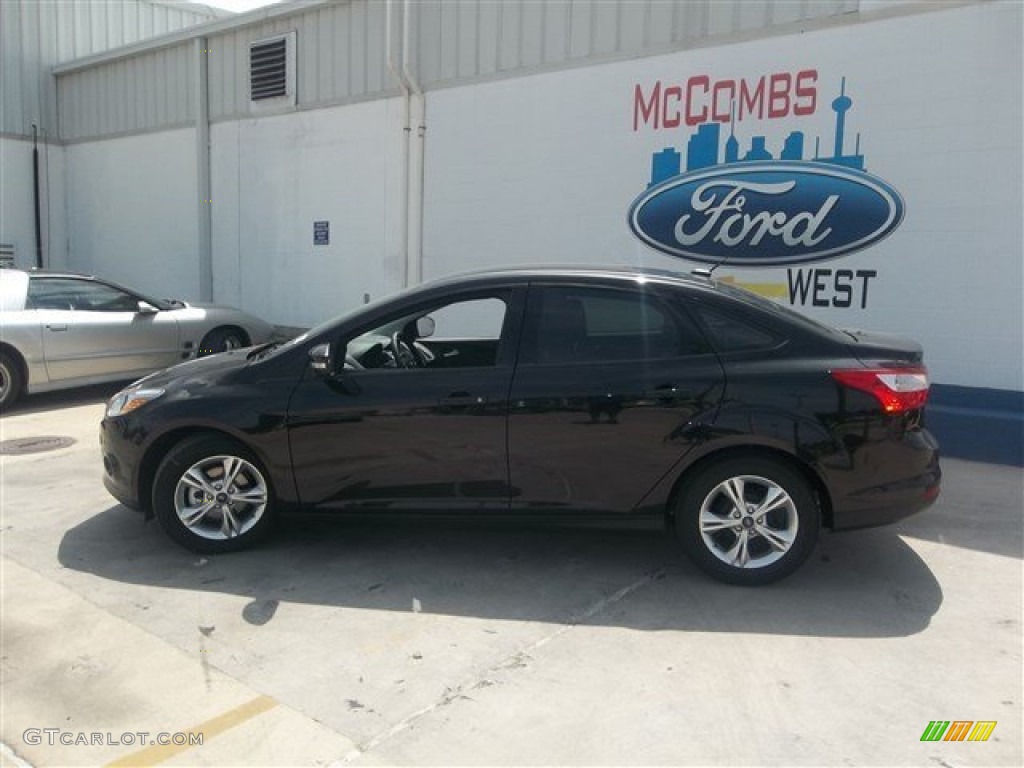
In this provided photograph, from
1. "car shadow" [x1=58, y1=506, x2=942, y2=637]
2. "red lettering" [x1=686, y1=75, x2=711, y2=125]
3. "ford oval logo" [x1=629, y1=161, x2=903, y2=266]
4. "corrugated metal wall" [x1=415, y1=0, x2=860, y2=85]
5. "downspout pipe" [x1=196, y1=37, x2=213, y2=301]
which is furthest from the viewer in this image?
"downspout pipe" [x1=196, y1=37, x2=213, y2=301]

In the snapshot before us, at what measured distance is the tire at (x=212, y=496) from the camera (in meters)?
4.45

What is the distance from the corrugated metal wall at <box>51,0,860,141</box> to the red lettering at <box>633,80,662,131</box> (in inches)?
15.0

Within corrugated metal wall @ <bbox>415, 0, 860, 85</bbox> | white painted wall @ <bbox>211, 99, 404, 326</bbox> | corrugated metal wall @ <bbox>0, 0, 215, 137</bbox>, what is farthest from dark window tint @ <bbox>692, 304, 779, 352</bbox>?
corrugated metal wall @ <bbox>0, 0, 215, 137</bbox>

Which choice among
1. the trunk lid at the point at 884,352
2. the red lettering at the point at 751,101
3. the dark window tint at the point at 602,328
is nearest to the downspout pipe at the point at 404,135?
the red lettering at the point at 751,101

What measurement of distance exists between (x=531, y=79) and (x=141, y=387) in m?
6.15

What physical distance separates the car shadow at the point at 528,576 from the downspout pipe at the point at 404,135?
596cm

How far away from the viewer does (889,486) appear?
157 inches

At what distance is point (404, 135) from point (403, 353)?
6.30m

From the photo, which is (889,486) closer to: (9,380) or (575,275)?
(575,275)

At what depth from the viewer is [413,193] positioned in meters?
10.3

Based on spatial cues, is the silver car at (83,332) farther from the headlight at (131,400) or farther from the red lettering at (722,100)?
the red lettering at (722,100)

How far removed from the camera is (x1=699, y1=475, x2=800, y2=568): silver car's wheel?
4.04m

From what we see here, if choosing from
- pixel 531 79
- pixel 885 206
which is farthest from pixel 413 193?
pixel 885 206

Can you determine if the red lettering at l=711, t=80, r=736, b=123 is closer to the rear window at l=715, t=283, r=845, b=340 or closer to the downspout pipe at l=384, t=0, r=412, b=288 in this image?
the downspout pipe at l=384, t=0, r=412, b=288
